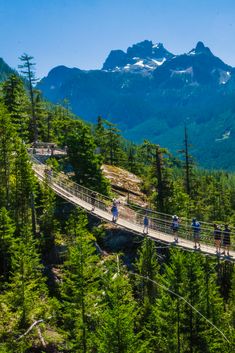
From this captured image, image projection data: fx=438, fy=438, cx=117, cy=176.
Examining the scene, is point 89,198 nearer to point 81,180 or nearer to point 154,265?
point 81,180

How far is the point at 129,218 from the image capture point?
36188 mm

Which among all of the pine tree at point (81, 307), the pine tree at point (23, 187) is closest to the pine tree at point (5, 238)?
the pine tree at point (23, 187)

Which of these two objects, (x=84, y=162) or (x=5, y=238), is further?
(x=84, y=162)

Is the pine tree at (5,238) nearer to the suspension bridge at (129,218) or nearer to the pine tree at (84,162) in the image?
the suspension bridge at (129,218)

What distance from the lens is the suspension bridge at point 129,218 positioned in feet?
98.8

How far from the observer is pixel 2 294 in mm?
31578

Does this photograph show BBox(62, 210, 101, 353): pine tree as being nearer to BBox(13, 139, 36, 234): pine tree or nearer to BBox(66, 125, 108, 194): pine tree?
BBox(13, 139, 36, 234): pine tree

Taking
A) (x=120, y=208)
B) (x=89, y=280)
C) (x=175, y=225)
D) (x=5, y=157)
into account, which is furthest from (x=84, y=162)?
(x=89, y=280)

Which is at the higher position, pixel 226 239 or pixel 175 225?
pixel 175 225

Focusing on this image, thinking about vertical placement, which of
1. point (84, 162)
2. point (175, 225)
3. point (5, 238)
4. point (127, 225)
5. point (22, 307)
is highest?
point (84, 162)

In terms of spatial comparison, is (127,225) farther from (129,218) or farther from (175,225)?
(175,225)

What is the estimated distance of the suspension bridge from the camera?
3012 centimetres

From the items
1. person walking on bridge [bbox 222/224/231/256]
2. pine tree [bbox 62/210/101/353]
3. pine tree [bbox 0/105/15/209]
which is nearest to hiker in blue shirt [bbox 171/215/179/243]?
person walking on bridge [bbox 222/224/231/256]

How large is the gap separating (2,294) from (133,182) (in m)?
32.7
